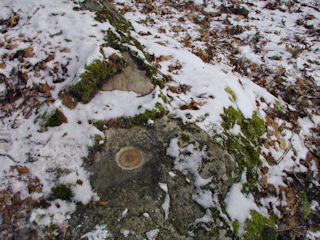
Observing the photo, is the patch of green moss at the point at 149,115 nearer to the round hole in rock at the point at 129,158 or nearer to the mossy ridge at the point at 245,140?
the round hole in rock at the point at 129,158

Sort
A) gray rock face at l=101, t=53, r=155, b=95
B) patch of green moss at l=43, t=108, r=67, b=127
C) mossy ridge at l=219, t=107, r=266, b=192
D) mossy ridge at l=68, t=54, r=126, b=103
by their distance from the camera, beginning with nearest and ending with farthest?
1. patch of green moss at l=43, t=108, r=67, b=127
2. mossy ridge at l=219, t=107, r=266, b=192
3. mossy ridge at l=68, t=54, r=126, b=103
4. gray rock face at l=101, t=53, r=155, b=95

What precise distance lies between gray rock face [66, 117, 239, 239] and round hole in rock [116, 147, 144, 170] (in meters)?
0.03

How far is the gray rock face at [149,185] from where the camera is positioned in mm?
2367

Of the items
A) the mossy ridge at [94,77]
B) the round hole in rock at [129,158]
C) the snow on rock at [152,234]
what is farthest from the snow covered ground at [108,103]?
the round hole in rock at [129,158]

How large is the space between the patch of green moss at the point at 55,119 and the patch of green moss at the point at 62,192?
893mm

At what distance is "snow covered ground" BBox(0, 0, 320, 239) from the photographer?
2.64 m

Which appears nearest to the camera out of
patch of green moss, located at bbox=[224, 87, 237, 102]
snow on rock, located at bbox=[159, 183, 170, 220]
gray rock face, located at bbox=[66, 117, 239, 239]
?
gray rock face, located at bbox=[66, 117, 239, 239]

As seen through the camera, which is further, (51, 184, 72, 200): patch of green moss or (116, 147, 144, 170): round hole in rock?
(116, 147, 144, 170): round hole in rock

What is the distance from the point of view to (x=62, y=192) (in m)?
2.50

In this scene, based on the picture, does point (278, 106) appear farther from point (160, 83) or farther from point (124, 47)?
point (124, 47)

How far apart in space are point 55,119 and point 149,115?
1333mm

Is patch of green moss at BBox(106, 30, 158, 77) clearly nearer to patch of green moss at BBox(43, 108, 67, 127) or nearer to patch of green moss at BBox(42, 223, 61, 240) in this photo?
patch of green moss at BBox(43, 108, 67, 127)

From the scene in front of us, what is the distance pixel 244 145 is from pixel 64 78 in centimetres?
307

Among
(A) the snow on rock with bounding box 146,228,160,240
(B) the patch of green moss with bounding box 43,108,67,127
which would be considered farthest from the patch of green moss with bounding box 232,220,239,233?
(B) the patch of green moss with bounding box 43,108,67,127
